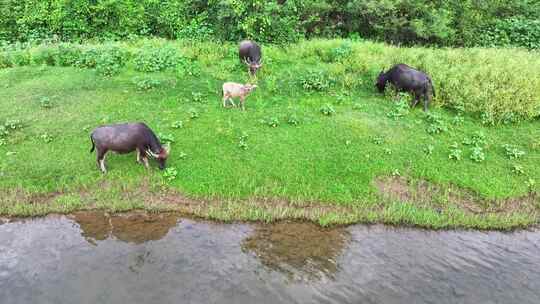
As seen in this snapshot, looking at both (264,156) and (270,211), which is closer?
(270,211)

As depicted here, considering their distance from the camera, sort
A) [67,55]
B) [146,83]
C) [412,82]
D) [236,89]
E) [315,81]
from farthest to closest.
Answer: [67,55] < [315,81] < [146,83] < [412,82] < [236,89]

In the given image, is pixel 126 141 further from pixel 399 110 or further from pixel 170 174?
pixel 399 110

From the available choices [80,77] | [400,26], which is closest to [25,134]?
[80,77]

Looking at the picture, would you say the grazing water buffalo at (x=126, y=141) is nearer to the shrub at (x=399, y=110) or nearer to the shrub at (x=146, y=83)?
the shrub at (x=146, y=83)

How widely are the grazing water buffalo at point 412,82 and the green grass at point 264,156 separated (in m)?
0.58

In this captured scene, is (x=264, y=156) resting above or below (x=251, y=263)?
above

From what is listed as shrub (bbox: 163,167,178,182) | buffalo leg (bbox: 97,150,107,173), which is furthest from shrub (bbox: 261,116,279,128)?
buffalo leg (bbox: 97,150,107,173)

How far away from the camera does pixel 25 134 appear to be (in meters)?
13.1

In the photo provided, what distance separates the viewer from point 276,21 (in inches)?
798

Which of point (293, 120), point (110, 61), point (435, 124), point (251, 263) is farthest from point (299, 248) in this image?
point (110, 61)

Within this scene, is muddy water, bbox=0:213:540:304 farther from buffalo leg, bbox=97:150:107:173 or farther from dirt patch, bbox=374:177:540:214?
buffalo leg, bbox=97:150:107:173

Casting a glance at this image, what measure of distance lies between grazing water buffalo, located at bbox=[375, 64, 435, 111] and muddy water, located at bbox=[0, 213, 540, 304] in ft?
20.5

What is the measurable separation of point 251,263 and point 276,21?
13.9m

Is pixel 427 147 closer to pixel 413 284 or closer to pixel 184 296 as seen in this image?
pixel 413 284
